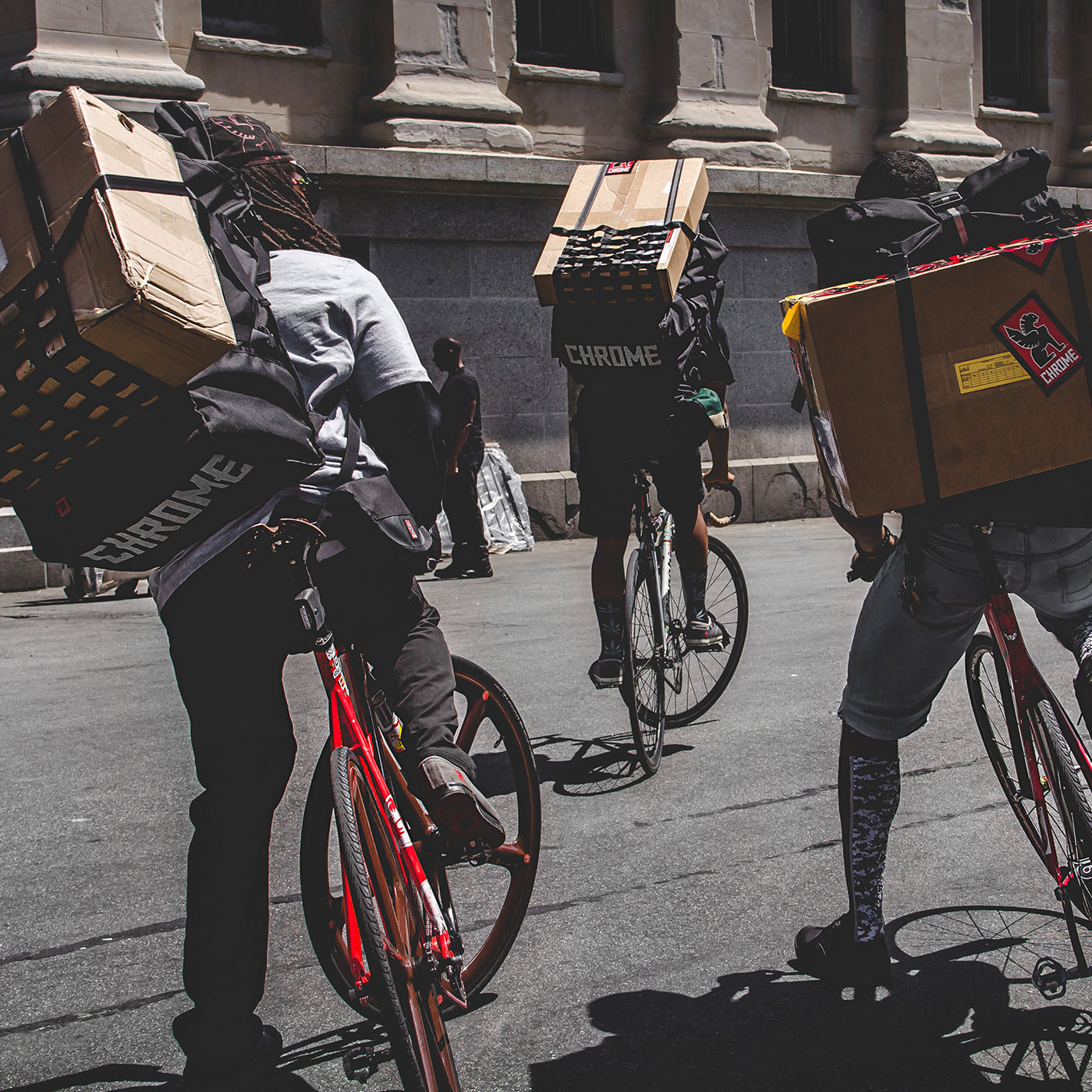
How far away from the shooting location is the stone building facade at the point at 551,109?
12.2 meters

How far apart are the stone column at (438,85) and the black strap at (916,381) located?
10.5m

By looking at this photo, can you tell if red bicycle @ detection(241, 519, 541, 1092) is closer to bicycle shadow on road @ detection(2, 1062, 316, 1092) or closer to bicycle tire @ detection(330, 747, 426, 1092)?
bicycle tire @ detection(330, 747, 426, 1092)

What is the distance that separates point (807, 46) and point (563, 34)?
3.13 meters

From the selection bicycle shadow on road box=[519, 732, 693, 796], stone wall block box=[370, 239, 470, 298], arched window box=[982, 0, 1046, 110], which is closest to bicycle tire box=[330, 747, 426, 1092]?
bicycle shadow on road box=[519, 732, 693, 796]

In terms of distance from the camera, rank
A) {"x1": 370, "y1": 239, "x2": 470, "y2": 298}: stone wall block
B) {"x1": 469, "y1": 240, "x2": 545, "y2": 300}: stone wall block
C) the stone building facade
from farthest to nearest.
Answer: {"x1": 469, "y1": 240, "x2": 545, "y2": 300}: stone wall block → {"x1": 370, "y1": 239, "x2": 470, "y2": 298}: stone wall block → the stone building facade

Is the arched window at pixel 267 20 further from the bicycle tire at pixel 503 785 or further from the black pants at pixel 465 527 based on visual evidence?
the bicycle tire at pixel 503 785

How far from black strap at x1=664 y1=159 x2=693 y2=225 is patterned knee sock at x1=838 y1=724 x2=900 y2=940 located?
258cm

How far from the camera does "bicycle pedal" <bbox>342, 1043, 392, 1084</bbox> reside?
281cm

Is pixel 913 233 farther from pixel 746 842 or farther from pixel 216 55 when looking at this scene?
pixel 216 55

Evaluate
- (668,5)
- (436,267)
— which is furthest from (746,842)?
(668,5)

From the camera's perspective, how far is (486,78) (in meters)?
13.1

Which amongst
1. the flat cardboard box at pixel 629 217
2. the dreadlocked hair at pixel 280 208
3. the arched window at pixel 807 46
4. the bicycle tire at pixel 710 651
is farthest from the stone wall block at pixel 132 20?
the dreadlocked hair at pixel 280 208

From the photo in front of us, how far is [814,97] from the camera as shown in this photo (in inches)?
592

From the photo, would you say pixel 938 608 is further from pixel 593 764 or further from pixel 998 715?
pixel 593 764
